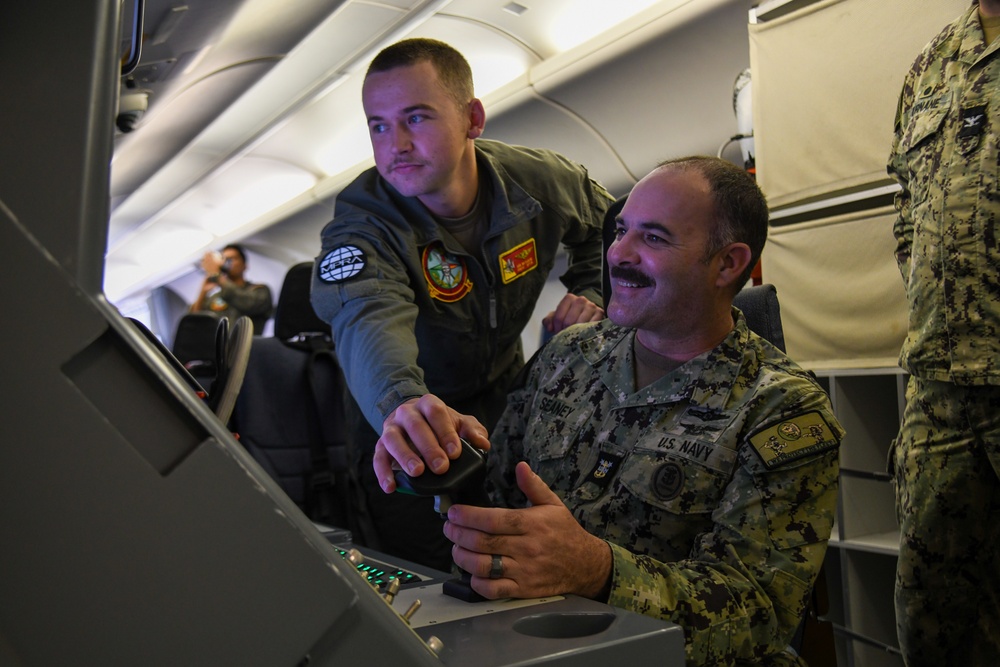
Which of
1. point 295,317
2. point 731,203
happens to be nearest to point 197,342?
point 295,317

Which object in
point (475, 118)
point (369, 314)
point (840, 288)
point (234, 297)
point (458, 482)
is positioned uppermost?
point (234, 297)

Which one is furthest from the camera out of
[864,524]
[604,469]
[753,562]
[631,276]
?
[864,524]

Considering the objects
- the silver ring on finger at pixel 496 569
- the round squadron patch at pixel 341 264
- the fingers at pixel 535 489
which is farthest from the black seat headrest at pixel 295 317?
the silver ring on finger at pixel 496 569

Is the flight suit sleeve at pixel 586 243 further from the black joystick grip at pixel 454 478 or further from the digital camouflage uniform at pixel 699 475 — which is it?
the black joystick grip at pixel 454 478

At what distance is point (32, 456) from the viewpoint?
49cm

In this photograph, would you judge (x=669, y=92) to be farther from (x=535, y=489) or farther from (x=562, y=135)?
(x=535, y=489)

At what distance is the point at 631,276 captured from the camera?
6.13ft

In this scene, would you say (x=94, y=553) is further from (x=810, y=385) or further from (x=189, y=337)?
(x=189, y=337)

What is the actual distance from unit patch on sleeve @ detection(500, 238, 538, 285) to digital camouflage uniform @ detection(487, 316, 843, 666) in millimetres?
497

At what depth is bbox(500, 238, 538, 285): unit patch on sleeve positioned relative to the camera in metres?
2.42

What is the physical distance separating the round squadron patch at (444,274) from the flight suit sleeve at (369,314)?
0.35 feet

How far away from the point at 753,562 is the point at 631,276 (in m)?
0.71

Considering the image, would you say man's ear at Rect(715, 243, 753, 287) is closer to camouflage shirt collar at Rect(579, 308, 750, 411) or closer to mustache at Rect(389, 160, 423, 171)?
camouflage shirt collar at Rect(579, 308, 750, 411)

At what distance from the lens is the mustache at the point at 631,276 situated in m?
1.86
